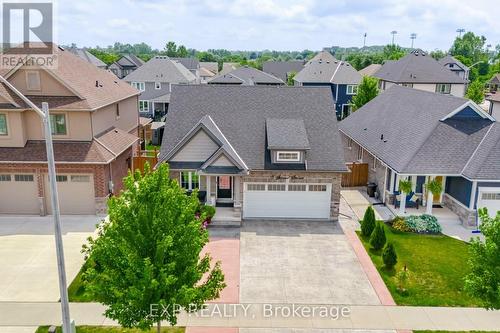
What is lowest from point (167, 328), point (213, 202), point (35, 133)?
point (167, 328)

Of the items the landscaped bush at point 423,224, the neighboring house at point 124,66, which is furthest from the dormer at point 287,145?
the neighboring house at point 124,66

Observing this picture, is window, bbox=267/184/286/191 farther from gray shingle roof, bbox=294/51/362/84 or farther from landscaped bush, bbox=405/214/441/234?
gray shingle roof, bbox=294/51/362/84

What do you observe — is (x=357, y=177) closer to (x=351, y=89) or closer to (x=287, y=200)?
(x=287, y=200)

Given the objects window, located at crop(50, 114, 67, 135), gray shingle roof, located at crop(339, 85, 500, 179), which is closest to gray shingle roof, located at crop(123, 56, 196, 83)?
gray shingle roof, located at crop(339, 85, 500, 179)

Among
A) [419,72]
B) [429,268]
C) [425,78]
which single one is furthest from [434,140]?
[419,72]

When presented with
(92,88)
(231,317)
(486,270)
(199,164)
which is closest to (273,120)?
(199,164)

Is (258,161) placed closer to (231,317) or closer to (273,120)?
(273,120)
